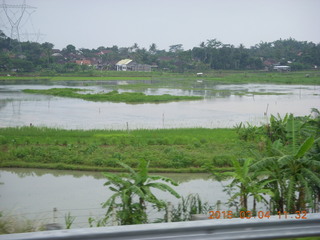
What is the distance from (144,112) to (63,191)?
13758 millimetres

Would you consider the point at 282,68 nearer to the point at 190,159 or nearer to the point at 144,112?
the point at 144,112

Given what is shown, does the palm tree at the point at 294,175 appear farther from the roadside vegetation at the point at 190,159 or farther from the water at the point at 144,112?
the water at the point at 144,112

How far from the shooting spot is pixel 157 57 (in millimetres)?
65875

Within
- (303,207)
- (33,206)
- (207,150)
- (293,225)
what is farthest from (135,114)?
(293,225)

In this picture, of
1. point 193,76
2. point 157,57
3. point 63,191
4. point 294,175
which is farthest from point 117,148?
point 157,57

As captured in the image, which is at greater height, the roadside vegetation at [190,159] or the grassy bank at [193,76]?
the grassy bank at [193,76]

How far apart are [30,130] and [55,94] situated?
16942 millimetres

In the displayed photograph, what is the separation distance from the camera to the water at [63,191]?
275 inches

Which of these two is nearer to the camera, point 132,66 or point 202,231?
point 202,231

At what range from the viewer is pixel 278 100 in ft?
92.0

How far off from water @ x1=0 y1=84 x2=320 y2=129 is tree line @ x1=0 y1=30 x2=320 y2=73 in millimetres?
22153

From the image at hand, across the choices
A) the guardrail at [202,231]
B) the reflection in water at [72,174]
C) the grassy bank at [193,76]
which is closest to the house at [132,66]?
the grassy bank at [193,76]

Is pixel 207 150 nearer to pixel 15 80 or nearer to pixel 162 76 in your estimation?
pixel 15 80

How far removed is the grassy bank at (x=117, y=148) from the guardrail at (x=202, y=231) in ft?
24.1
